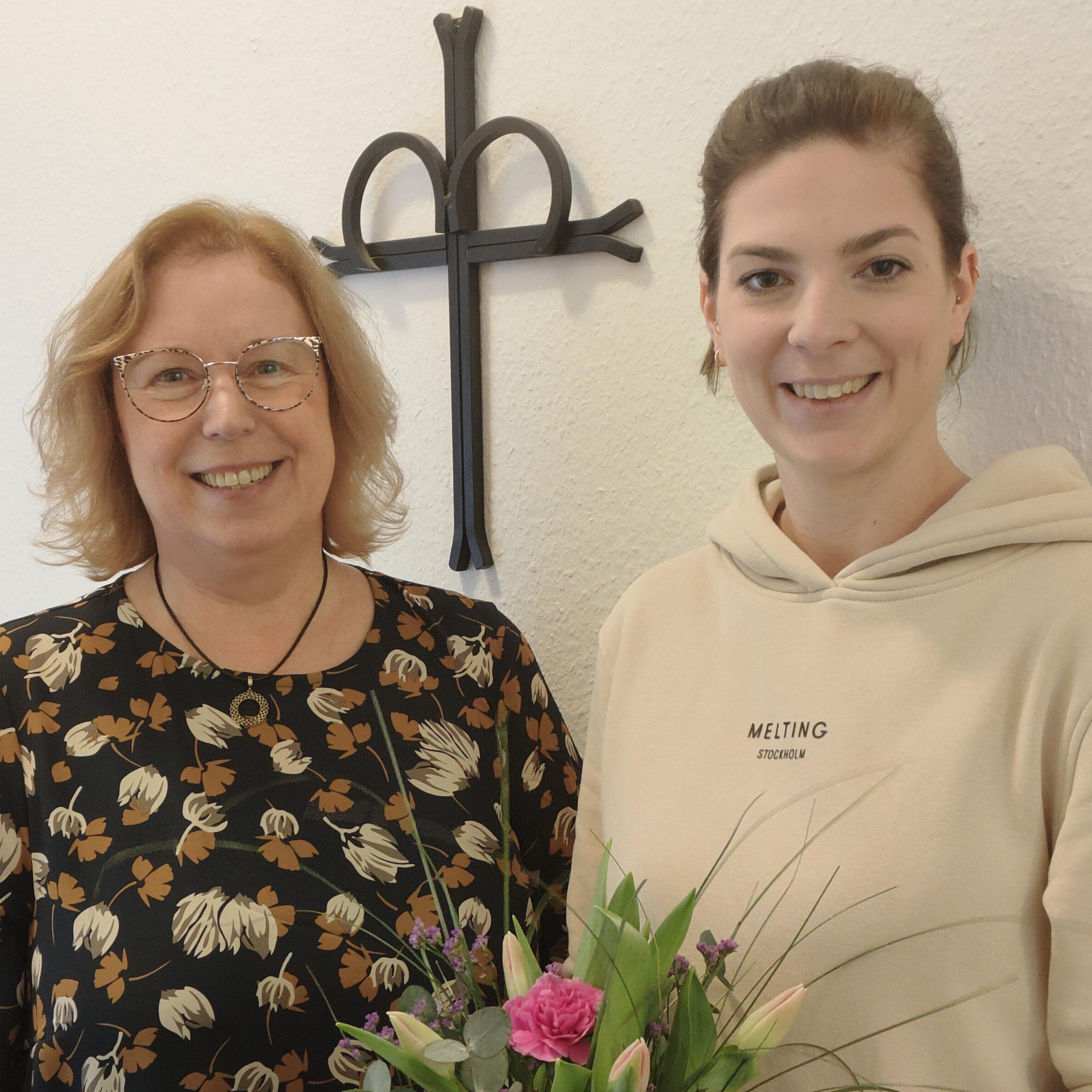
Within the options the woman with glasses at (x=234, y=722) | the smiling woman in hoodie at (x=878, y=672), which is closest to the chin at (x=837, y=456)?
the smiling woman in hoodie at (x=878, y=672)

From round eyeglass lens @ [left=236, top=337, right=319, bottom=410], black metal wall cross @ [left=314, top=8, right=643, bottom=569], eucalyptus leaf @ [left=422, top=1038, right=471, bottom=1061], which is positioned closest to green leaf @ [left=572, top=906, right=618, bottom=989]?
eucalyptus leaf @ [left=422, top=1038, right=471, bottom=1061]

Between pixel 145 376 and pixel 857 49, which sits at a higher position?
pixel 857 49

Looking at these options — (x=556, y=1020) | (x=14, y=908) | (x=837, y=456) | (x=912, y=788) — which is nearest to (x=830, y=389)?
(x=837, y=456)

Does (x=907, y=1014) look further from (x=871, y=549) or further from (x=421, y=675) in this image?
(x=421, y=675)

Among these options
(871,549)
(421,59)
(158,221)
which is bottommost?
(871,549)

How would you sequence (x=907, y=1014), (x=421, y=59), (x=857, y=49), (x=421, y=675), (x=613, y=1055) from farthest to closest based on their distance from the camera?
(x=421, y=59) → (x=421, y=675) → (x=857, y=49) → (x=907, y=1014) → (x=613, y=1055)

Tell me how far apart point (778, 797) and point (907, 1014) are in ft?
0.70

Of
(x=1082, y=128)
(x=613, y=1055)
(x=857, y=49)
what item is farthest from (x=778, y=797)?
(x=857, y=49)

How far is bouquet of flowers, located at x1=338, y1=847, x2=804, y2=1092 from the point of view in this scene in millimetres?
845

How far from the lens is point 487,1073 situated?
86cm

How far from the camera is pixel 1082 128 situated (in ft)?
3.85

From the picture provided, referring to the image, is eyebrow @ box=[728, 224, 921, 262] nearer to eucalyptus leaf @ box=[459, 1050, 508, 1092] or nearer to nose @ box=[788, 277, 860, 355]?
nose @ box=[788, 277, 860, 355]

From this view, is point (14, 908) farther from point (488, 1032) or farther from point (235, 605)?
point (488, 1032)

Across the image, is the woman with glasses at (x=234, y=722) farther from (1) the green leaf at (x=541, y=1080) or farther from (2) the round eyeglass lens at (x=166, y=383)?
(1) the green leaf at (x=541, y=1080)
